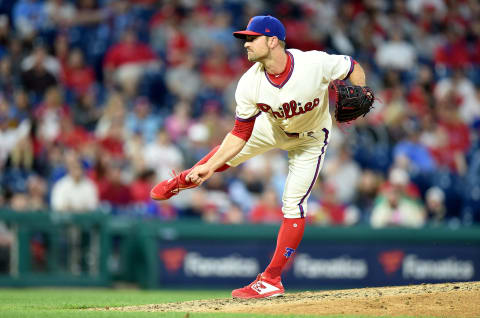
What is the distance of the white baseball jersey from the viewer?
6.19 metres

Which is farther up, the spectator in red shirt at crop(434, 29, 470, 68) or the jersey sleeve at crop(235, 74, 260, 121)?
the spectator in red shirt at crop(434, 29, 470, 68)

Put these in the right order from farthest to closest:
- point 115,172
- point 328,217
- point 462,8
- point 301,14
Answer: point 462,8 < point 301,14 < point 328,217 < point 115,172

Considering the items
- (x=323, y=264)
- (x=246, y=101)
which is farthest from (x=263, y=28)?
(x=323, y=264)

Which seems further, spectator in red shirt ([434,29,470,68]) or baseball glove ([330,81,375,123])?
Answer: spectator in red shirt ([434,29,470,68])

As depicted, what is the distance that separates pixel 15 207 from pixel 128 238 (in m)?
1.52

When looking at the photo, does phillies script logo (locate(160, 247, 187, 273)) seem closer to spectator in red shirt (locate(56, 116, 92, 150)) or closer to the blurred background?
the blurred background

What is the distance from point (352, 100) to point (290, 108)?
47 centimetres

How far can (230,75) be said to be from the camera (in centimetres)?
1345

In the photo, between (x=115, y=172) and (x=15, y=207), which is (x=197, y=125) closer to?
(x=115, y=172)

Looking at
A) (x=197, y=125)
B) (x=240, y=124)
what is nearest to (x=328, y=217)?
(x=197, y=125)

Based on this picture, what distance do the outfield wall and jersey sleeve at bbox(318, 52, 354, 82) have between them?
4693 millimetres

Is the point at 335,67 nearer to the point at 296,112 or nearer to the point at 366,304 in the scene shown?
the point at 296,112

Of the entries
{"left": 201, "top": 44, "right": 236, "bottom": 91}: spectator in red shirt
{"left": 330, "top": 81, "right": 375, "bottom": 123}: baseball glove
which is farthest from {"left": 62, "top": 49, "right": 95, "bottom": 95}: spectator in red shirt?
{"left": 330, "top": 81, "right": 375, "bottom": 123}: baseball glove

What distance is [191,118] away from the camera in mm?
12773
